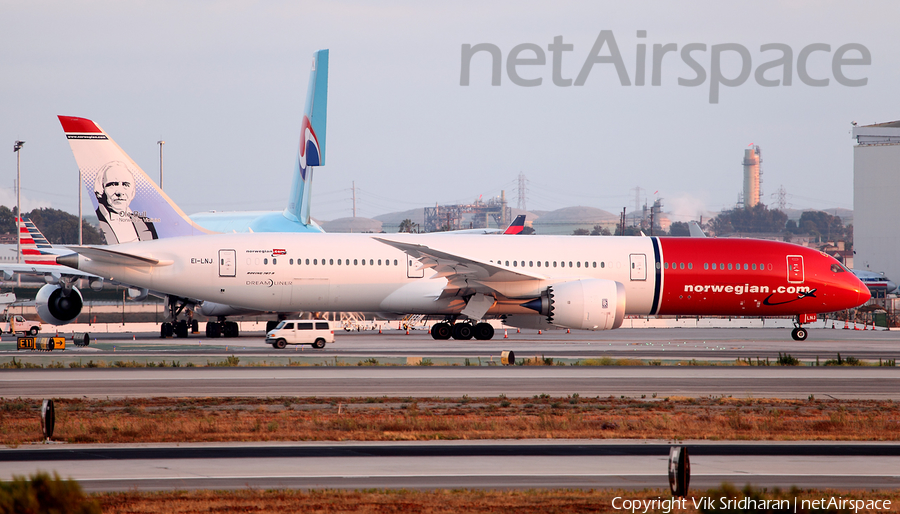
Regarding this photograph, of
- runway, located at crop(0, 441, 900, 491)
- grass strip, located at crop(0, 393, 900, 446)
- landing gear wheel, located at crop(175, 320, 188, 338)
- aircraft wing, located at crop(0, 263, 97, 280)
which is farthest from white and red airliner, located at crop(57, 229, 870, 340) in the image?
runway, located at crop(0, 441, 900, 491)

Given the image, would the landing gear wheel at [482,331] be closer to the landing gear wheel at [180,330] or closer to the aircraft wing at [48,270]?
the landing gear wheel at [180,330]

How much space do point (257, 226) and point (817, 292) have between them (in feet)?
106

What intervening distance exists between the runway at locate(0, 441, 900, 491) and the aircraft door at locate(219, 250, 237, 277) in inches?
777

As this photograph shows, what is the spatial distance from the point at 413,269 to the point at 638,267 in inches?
352

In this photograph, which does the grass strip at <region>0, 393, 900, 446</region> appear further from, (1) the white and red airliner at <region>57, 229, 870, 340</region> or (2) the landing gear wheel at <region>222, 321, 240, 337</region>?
(2) the landing gear wheel at <region>222, 321, 240, 337</region>

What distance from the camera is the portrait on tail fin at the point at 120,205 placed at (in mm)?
36844

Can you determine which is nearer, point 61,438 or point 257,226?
point 61,438

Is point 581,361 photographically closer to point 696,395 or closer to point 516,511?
point 696,395

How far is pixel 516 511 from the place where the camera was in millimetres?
10578

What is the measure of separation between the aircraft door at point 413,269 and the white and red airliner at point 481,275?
0.13ft

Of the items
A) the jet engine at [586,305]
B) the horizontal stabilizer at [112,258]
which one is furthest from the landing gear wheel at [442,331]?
A: the horizontal stabilizer at [112,258]

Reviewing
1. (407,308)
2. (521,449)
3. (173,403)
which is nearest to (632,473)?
(521,449)

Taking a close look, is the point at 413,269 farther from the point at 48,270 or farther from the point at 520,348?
the point at 48,270

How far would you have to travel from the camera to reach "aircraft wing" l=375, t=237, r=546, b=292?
1294 inches
